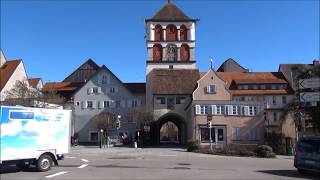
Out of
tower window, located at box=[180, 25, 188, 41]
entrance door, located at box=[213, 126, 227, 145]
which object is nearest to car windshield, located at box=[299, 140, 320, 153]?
entrance door, located at box=[213, 126, 227, 145]

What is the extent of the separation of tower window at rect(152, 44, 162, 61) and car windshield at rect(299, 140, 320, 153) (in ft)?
189

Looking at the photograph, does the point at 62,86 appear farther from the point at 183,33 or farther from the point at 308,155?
the point at 308,155

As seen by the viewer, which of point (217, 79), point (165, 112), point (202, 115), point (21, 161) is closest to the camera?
point (21, 161)

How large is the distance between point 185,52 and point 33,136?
60.5m

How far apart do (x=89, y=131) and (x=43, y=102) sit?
12913 millimetres

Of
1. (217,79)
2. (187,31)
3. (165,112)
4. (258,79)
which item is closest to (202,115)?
(217,79)

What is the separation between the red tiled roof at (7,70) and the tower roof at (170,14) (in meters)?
24.6

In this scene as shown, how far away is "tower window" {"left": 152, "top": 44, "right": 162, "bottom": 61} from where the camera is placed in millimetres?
79000

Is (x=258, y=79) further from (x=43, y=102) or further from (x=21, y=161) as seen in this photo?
(x=21, y=161)

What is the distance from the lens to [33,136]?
2081 cm

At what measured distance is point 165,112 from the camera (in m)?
71.1

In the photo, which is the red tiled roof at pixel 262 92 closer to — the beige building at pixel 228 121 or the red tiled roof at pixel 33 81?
the beige building at pixel 228 121

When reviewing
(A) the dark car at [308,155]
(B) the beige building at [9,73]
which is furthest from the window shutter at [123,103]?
(A) the dark car at [308,155]

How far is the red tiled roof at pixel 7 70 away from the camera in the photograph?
7544 centimetres
